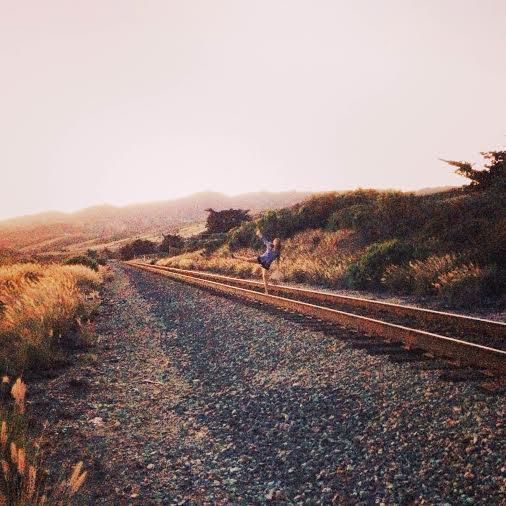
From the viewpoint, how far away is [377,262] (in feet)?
45.4

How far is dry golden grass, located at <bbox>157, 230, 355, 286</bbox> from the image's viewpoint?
16.5 meters

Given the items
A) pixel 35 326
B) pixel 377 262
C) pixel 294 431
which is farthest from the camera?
pixel 377 262

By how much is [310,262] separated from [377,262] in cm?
528

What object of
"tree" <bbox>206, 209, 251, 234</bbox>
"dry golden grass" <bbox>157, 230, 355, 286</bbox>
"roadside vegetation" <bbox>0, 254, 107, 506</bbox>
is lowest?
"dry golden grass" <bbox>157, 230, 355, 286</bbox>

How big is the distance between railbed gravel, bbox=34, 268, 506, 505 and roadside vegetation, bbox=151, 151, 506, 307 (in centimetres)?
507

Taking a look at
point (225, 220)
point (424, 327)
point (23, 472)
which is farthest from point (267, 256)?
point (225, 220)

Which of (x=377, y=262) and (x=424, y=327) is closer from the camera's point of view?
(x=424, y=327)

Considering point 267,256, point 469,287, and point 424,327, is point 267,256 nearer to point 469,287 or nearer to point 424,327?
point 469,287

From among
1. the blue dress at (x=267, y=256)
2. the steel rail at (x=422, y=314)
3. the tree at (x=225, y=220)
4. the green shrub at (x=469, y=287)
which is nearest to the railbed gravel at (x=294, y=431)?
the steel rail at (x=422, y=314)

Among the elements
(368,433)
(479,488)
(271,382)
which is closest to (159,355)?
(271,382)

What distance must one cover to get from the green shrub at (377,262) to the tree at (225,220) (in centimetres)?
3073

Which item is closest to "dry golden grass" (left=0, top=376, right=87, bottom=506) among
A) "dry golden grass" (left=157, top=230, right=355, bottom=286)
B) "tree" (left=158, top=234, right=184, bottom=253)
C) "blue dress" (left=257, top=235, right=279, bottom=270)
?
"blue dress" (left=257, top=235, right=279, bottom=270)

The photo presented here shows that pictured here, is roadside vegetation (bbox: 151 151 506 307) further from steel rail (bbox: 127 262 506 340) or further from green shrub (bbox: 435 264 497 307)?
steel rail (bbox: 127 262 506 340)

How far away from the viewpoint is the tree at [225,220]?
147 ft
